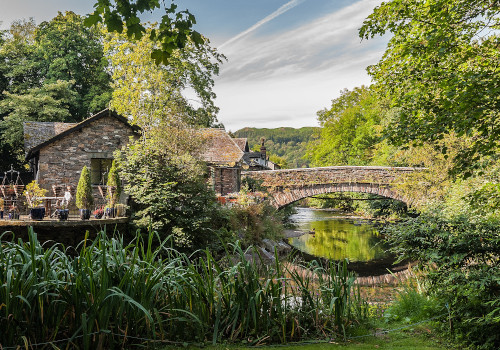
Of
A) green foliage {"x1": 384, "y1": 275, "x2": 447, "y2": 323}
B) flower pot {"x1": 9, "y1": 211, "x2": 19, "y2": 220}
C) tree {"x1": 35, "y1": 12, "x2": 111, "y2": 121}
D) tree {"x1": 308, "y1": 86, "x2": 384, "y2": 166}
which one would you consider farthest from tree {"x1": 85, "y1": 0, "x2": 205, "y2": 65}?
tree {"x1": 308, "y1": 86, "x2": 384, "y2": 166}

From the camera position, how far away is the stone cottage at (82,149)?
45.9ft

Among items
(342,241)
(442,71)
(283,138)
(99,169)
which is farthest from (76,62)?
(283,138)

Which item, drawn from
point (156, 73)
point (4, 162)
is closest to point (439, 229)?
point (156, 73)

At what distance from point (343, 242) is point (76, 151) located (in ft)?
41.8

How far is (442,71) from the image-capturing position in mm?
5051

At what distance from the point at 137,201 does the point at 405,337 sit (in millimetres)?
7915

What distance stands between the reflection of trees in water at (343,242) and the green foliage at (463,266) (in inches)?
394

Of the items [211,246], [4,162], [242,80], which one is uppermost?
[242,80]

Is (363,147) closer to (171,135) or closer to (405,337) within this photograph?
(171,135)

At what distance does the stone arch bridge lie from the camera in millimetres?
17391

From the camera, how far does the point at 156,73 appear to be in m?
13.3

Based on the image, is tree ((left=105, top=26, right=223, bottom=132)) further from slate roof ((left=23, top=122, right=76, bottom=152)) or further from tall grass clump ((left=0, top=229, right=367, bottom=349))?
tall grass clump ((left=0, top=229, right=367, bottom=349))

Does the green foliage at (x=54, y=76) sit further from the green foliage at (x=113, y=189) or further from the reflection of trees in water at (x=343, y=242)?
the reflection of trees in water at (x=343, y=242)

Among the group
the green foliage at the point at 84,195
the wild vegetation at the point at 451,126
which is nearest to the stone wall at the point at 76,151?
the green foliage at the point at 84,195
